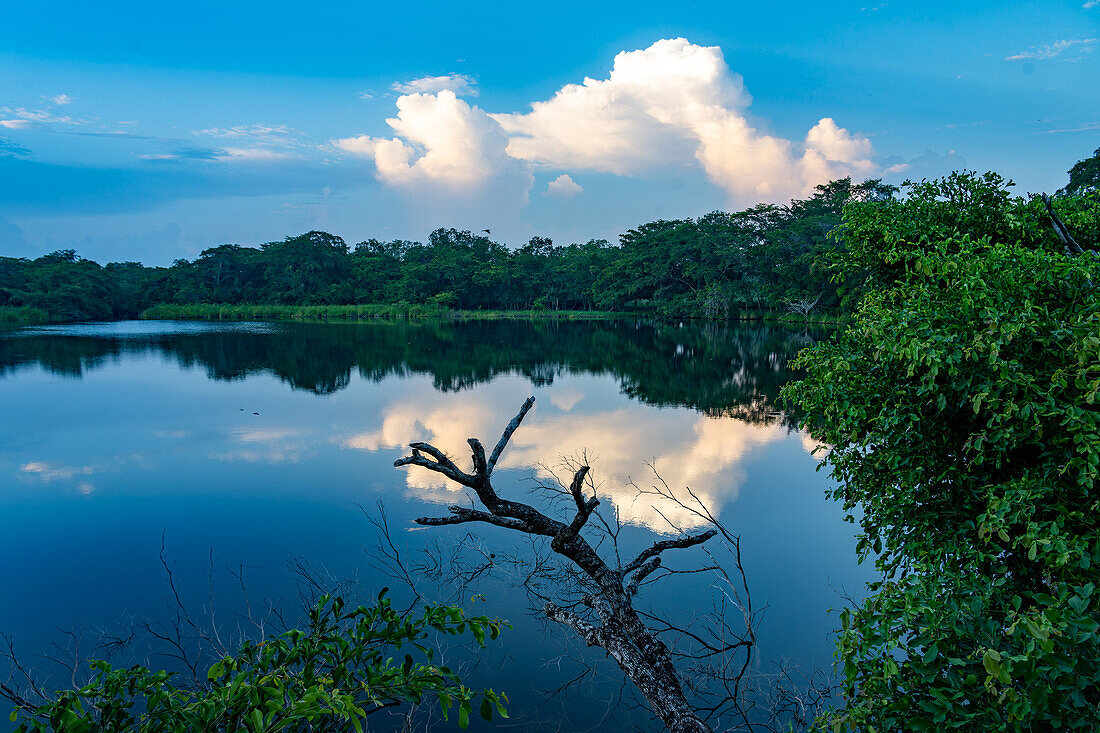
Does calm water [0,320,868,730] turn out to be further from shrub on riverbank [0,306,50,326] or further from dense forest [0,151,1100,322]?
shrub on riverbank [0,306,50,326]

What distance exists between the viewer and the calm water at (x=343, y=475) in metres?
6.45

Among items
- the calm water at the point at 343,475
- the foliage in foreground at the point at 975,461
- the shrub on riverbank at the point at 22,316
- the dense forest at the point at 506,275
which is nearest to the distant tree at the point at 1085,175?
the dense forest at the point at 506,275

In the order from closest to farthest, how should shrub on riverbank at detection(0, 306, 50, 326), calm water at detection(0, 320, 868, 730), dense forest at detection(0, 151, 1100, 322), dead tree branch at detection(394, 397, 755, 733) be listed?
dead tree branch at detection(394, 397, 755, 733)
calm water at detection(0, 320, 868, 730)
dense forest at detection(0, 151, 1100, 322)
shrub on riverbank at detection(0, 306, 50, 326)

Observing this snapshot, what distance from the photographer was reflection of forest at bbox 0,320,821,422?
65.1 feet

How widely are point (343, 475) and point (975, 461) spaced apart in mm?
9604

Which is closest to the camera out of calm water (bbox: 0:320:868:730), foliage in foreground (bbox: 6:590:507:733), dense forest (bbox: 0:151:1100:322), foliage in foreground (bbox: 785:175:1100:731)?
foliage in foreground (bbox: 6:590:507:733)

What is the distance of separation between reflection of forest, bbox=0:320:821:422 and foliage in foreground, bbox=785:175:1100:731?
10.4m

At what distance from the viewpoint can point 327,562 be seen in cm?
748

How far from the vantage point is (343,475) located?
1080 cm

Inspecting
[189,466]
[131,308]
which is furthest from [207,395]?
[131,308]

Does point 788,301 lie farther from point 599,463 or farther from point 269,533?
point 269,533

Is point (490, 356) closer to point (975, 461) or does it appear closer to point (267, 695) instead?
point (975, 461)

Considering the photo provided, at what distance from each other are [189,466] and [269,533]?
4.26m

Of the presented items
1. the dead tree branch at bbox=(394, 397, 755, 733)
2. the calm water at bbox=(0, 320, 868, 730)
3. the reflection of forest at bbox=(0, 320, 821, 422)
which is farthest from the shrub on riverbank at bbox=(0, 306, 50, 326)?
the dead tree branch at bbox=(394, 397, 755, 733)
